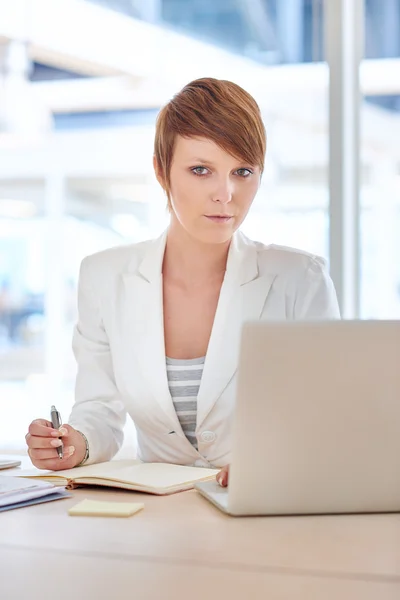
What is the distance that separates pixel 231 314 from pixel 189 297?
17 cm

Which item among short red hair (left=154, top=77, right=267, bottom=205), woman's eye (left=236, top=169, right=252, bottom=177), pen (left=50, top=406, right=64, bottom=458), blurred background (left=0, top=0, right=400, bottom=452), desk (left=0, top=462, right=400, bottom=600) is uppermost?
blurred background (left=0, top=0, right=400, bottom=452)

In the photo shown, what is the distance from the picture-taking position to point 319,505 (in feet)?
4.47

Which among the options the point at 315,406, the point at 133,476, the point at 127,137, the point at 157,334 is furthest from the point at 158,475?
the point at 127,137

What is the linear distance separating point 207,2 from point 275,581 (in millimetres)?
5660

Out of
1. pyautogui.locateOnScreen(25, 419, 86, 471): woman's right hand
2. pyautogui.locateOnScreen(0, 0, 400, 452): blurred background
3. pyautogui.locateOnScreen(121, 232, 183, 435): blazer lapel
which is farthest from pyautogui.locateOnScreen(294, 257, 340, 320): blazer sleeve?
pyautogui.locateOnScreen(0, 0, 400, 452): blurred background

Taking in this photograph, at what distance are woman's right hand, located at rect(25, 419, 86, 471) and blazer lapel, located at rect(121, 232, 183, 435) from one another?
0.33 metres

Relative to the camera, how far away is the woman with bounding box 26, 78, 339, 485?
2062 millimetres

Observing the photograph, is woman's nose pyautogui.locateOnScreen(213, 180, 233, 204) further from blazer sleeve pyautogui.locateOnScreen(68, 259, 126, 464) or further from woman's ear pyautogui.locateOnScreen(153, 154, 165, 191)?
blazer sleeve pyautogui.locateOnScreen(68, 259, 126, 464)

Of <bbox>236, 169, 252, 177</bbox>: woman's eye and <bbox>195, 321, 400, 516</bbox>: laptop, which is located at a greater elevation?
<bbox>236, 169, 252, 177</bbox>: woman's eye

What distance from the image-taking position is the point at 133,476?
1.63 meters

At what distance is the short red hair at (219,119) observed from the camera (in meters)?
2.03

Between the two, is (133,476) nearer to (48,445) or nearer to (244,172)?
(48,445)

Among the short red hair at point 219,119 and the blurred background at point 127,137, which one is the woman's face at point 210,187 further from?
the blurred background at point 127,137

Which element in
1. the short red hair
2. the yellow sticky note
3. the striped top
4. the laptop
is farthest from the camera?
the striped top
